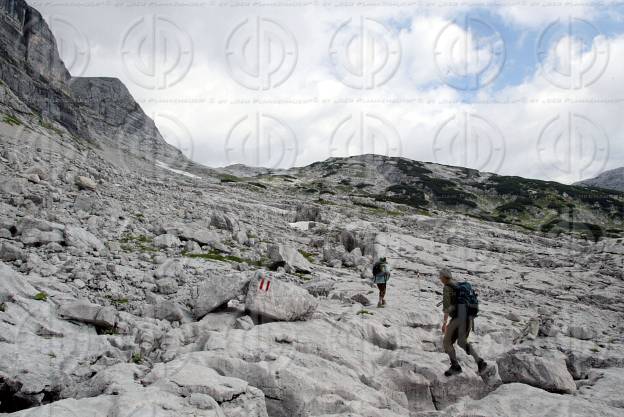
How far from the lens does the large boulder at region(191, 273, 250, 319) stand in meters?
12.7

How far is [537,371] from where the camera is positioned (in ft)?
33.9

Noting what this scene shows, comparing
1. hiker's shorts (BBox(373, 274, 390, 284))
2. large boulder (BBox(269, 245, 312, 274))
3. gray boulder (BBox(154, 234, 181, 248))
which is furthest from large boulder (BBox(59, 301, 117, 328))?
large boulder (BBox(269, 245, 312, 274))

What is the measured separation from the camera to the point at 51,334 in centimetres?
995

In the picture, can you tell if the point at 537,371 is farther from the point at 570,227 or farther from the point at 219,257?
the point at 570,227

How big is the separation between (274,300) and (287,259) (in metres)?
10.9

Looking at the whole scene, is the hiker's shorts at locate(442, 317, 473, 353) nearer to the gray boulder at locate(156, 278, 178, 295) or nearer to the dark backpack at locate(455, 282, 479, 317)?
the dark backpack at locate(455, 282, 479, 317)

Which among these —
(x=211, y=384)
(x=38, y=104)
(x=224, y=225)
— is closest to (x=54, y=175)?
(x=224, y=225)

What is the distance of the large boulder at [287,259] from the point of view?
76.1 ft

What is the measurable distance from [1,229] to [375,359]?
1566 cm

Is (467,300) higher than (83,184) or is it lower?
lower

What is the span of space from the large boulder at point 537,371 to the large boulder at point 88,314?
11.0 metres

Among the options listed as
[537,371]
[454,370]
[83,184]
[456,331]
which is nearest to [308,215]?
[83,184]

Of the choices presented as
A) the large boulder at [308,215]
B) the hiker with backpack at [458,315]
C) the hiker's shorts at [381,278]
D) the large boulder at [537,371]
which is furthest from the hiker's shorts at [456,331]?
the large boulder at [308,215]

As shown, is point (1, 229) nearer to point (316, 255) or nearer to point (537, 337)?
point (316, 255)
